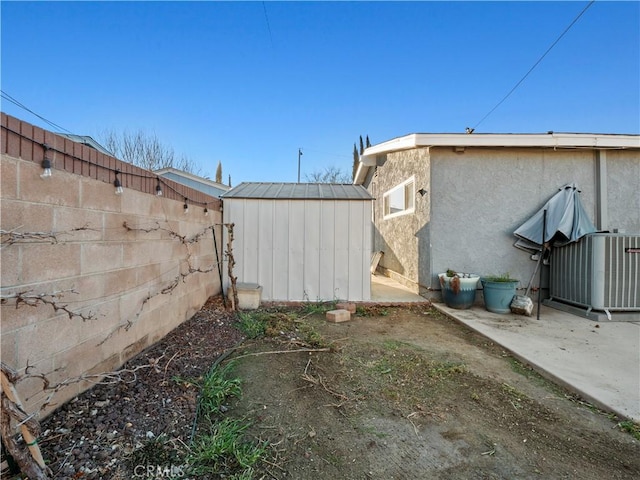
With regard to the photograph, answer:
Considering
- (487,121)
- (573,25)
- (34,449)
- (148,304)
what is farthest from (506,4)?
(34,449)

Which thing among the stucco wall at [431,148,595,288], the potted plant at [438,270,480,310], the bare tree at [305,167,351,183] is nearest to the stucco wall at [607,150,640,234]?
the stucco wall at [431,148,595,288]

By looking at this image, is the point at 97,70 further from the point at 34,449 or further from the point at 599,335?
the point at 599,335

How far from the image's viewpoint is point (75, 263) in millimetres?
2162

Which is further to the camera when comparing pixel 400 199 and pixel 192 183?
pixel 192 183

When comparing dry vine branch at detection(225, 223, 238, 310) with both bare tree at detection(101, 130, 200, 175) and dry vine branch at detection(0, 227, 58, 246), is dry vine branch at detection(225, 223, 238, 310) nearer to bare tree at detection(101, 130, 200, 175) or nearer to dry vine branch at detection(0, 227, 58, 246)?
dry vine branch at detection(0, 227, 58, 246)

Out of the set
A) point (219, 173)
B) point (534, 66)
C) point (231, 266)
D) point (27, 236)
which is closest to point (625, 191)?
point (534, 66)

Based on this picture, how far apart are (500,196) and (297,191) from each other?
13.4 ft

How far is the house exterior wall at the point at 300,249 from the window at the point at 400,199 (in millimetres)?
2240

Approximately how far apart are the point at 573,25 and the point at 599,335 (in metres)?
5.56

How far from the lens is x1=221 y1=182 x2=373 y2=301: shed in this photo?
18.7 ft

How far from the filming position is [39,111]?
9531 mm

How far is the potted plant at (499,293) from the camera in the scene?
5270mm

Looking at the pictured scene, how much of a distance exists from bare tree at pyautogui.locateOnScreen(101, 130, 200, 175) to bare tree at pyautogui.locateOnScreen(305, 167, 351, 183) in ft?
38.5

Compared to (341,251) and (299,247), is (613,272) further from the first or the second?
(299,247)
